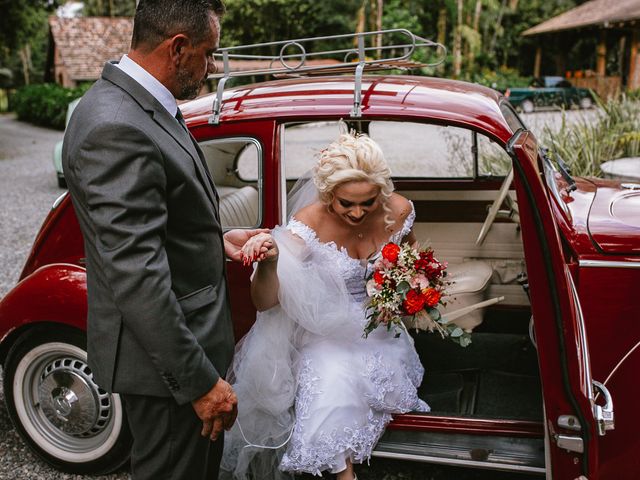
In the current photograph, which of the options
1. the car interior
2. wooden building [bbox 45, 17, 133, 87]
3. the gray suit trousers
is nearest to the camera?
the gray suit trousers

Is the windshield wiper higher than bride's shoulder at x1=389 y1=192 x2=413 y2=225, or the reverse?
the windshield wiper

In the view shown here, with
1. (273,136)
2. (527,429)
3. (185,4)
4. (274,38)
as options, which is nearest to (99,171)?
(185,4)

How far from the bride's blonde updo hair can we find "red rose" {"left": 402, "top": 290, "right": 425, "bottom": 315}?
513 mm

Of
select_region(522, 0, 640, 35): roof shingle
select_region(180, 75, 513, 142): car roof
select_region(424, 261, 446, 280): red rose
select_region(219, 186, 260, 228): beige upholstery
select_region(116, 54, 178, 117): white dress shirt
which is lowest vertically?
select_region(424, 261, 446, 280): red rose

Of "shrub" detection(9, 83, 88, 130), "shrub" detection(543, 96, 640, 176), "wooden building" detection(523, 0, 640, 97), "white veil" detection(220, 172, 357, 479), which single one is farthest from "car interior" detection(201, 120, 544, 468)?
"shrub" detection(9, 83, 88, 130)

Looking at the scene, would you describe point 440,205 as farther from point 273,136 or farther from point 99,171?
point 99,171

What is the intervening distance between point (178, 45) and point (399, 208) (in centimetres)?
157

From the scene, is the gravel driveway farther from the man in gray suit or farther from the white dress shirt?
the white dress shirt

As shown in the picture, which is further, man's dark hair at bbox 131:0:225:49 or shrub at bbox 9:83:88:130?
shrub at bbox 9:83:88:130

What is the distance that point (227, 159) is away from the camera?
3826 mm

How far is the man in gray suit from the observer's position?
1.69 metres

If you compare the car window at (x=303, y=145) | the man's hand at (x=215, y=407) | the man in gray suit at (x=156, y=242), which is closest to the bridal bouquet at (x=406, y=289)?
the man in gray suit at (x=156, y=242)

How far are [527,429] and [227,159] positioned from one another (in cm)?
224

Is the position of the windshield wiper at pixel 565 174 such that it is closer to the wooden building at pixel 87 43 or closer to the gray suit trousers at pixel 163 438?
the gray suit trousers at pixel 163 438
